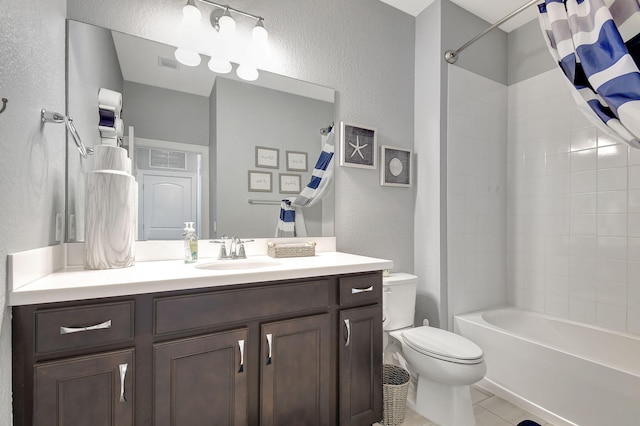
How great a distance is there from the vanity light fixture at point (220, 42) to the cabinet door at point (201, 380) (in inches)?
54.5

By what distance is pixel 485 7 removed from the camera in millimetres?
2334

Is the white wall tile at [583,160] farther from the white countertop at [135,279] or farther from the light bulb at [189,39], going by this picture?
the light bulb at [189,39]

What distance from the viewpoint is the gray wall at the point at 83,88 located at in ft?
4.30

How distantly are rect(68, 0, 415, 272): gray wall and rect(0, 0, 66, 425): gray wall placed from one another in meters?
0.57

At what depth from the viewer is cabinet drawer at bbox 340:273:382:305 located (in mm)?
1398

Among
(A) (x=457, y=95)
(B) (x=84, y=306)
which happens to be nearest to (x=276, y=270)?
(B) (x=84, y=306)

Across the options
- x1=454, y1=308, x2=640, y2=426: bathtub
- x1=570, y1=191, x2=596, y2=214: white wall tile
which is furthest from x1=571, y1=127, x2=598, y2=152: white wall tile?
x1=454, y1=308, x2=640, y2=426: bathtub

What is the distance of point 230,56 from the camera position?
5.54ft

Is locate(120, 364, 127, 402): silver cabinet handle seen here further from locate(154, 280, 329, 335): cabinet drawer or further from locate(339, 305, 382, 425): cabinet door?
locate(339, 305, 382, 425): cabinet door

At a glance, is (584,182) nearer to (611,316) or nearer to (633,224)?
(633,224)

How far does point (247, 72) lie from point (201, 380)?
156cm

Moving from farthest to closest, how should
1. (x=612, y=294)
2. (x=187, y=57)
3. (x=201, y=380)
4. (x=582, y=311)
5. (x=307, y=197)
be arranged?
(x=582, y=311) → (x=612, y=294) → (x=307, y=197) → (x=187, y=57) → (x=201, y=380)

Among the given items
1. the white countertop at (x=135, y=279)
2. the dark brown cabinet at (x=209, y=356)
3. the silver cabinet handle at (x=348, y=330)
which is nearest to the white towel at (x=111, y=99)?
the white countertop at (x=135, y=279)

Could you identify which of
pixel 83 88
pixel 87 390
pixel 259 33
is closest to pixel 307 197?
pixel 259 33
